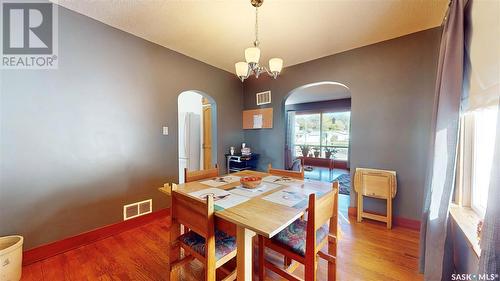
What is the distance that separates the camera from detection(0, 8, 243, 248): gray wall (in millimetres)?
1673

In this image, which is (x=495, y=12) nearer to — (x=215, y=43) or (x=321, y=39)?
(x=321, y=39)

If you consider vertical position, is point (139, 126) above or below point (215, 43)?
below

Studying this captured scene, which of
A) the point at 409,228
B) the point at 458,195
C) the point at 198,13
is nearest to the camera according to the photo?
the point at 458,195

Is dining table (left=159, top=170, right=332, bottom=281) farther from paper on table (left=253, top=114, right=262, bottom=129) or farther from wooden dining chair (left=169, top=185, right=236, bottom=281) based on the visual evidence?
paper on table (left=253, top=114, right=262, bottom=129)

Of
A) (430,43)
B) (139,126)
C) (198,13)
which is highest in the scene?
(198,13)

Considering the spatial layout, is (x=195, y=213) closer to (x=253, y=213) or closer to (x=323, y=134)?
(x=253, y=213)

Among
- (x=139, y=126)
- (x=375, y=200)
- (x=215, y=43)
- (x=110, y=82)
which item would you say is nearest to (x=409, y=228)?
(x=375, y=200)

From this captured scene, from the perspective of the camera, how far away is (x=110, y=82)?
86.2 inches

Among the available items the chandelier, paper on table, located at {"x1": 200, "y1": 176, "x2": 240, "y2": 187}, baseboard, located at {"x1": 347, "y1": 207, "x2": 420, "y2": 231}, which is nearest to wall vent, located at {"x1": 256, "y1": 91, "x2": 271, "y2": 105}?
the chandelier

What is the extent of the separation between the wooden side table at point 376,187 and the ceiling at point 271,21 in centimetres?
179

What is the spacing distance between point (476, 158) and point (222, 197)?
6.32 feet

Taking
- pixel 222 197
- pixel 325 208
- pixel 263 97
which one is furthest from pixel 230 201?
pixel 263 97

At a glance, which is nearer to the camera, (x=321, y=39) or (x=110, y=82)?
(x=110, y=82)

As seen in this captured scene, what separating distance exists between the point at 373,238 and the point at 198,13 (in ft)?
10.4
